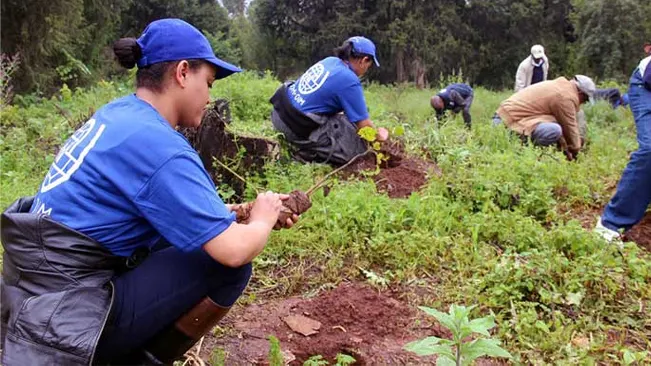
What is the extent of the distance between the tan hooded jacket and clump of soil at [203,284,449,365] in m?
3.47

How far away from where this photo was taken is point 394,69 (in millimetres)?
24938

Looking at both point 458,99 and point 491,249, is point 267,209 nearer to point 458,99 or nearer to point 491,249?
point 491,249

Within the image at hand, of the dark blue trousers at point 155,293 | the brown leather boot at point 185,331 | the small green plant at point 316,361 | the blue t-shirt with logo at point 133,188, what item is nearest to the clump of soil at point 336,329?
the small green plant at point 316,361

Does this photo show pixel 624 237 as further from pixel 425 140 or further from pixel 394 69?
pixel 394 69

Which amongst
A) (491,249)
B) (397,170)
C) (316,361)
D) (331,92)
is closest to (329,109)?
(331,92)

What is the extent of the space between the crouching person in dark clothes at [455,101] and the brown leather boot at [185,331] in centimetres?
625

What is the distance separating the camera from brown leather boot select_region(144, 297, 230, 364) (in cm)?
193

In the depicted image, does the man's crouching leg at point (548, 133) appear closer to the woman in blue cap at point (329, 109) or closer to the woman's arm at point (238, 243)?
the woman in blue cap at point (329, 109)

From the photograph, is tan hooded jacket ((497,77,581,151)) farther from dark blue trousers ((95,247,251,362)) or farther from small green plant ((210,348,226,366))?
dark blue trousers ((95,247,251,362))

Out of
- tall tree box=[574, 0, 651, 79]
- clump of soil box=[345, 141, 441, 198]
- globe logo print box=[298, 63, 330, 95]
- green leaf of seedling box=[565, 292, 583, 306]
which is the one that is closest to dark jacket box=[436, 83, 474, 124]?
clump of soil box=[345, 141, 441, 198]

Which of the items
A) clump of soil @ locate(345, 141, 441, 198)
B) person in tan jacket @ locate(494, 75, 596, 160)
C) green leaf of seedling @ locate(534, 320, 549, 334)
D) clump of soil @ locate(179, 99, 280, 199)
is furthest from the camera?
person in tan jacket @ locate(494, 75, 596, 160)

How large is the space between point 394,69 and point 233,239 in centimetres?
2391

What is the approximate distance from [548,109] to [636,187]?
240cm

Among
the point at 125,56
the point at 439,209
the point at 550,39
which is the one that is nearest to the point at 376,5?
the point at 550,39
